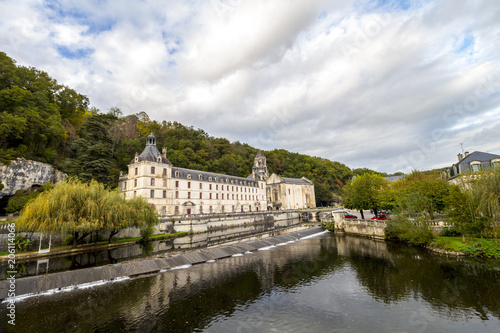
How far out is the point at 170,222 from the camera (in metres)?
30.8

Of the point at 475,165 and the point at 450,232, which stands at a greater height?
the point at 475,165

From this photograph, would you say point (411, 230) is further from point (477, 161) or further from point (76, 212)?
point (76, 212)

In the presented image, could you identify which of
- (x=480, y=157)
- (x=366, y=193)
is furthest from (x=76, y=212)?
(x=480, y=157)

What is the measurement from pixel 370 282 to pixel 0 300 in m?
18.9

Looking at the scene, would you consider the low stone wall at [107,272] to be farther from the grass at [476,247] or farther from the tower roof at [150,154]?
the tower roof at [150,154]

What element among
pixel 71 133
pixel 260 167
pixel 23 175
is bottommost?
pixel 23 175

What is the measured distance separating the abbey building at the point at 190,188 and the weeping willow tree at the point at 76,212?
1115 cm

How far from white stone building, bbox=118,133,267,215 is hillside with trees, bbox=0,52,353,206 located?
523cm

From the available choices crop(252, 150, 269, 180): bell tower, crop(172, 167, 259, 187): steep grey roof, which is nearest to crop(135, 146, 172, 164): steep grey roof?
crop(172, 167, 259, 187): steep grey roof

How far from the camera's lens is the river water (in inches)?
328

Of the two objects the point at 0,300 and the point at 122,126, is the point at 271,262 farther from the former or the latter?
the point at 122,126

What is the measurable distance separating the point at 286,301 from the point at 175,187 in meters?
36.1

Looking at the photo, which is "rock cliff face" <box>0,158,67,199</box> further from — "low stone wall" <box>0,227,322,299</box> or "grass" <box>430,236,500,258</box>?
"grass" <box>430,236,500,258</box>

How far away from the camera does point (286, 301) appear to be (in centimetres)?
1046
